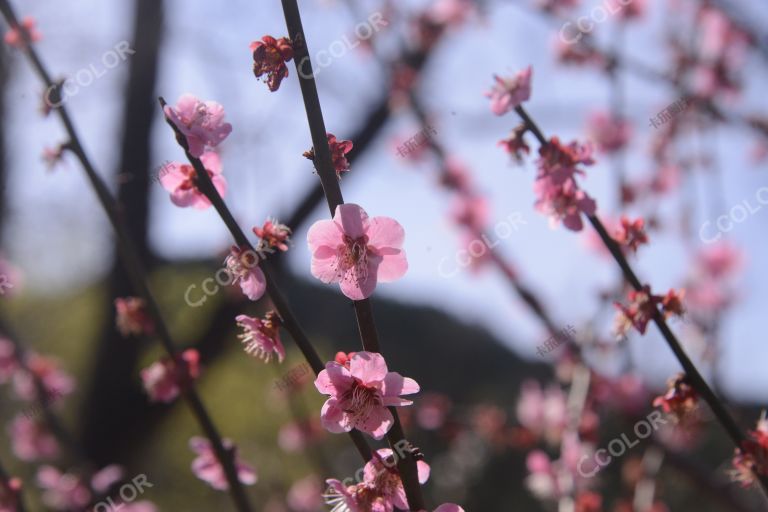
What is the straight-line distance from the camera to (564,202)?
5.18 ft

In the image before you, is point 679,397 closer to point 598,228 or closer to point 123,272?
point 598,228

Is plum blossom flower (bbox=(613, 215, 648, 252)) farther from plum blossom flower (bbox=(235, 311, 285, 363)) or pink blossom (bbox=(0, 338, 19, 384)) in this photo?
pink blossom (bbox=(0, 338, 19, 384))

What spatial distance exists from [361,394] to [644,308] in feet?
2.25

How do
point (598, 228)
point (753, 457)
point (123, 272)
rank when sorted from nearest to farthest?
point (753, 457)
point (598, 228)
point (123, 272)

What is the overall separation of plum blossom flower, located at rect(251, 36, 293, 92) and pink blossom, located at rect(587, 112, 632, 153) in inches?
96.8

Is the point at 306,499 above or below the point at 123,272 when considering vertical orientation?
below

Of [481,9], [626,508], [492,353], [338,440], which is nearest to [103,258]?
[481,9]

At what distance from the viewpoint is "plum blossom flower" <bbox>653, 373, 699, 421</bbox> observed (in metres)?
1.44

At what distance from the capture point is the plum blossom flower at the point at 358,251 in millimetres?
1206

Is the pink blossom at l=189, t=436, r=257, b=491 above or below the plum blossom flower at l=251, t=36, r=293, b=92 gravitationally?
below

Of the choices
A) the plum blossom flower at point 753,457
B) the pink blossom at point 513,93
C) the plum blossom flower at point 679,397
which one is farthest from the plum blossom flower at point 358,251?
the plum blossom flower at point 753,457

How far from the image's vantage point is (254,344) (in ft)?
4.28

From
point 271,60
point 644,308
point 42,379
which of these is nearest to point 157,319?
point 271,60

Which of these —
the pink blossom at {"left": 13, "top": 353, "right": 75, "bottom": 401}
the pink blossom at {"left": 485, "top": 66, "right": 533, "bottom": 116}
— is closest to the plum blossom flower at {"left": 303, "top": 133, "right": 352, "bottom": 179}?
the pink blossom at {"left": 485, "top": 66, "right": 533, "bottom": 116}
